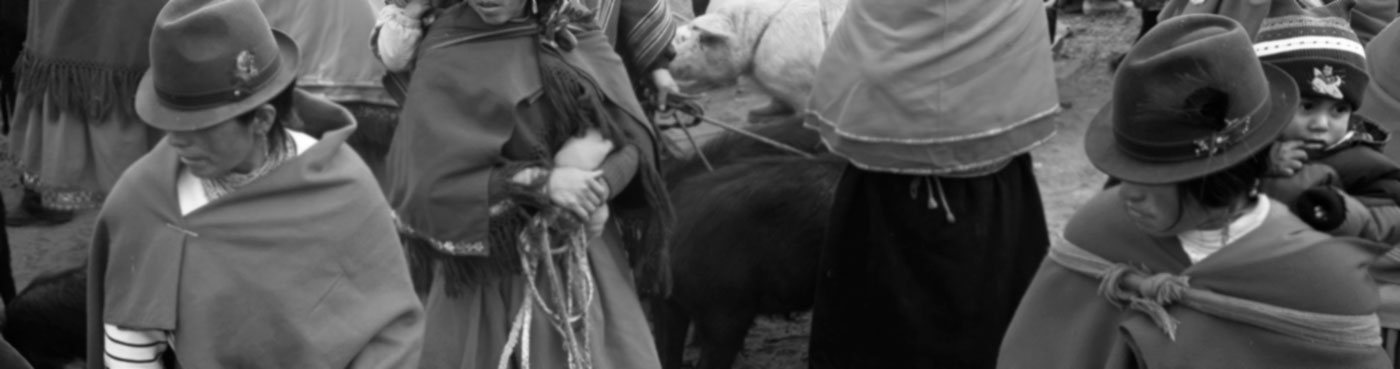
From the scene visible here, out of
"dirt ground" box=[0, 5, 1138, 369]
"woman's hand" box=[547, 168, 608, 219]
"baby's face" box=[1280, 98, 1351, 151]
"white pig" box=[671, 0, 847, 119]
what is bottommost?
"dirt ground" box=[0, 5, 1138, 369]

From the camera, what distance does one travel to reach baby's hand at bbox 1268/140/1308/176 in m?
3.39

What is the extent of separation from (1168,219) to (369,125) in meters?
2.89

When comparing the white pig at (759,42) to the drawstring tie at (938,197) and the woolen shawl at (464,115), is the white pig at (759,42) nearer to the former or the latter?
the drawstring tie at (938,197)

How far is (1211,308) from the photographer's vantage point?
120 inches

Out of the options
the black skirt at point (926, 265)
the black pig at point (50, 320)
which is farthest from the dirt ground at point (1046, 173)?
the black pig at point (50, 320)

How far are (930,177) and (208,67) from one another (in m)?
2.36

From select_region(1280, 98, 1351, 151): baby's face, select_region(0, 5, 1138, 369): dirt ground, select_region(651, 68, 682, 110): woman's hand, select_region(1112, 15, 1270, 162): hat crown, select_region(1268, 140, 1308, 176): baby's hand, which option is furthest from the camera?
select_region(0, 5, 1138, 369): dirt ground

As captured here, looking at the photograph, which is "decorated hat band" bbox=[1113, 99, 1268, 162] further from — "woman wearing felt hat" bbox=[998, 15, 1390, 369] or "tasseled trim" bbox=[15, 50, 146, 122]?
"tasseled trim" bbox=[15, 50, 146, 122]

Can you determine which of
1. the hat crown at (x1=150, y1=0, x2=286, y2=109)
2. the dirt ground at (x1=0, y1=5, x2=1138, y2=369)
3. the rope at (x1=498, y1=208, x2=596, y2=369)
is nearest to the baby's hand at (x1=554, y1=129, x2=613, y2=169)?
the rope at (x1=498, y1=208, x2=596, y2=369)

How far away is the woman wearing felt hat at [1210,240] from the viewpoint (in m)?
2.94

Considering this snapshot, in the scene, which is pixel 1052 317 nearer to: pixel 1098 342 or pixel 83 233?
pixel 1098 342

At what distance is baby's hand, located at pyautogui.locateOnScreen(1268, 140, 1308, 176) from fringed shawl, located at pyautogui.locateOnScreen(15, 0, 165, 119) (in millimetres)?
3218

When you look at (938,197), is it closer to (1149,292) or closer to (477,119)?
(477,119)

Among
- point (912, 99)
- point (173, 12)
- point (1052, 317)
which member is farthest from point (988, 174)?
point (173, 12)
